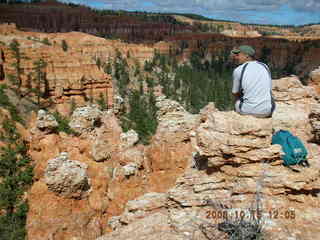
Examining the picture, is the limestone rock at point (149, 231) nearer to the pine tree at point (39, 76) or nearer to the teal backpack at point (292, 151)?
the teal backpack at point (292, 151)

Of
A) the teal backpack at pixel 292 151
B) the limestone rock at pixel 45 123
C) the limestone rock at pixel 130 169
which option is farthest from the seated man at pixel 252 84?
the limestone rock at pixel 45 123

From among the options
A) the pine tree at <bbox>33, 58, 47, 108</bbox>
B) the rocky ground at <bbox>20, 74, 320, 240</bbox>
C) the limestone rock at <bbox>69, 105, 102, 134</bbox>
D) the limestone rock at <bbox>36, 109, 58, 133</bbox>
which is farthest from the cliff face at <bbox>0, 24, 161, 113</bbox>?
the rocky ground at <bbox>20, 74, 320, 240</bbox>

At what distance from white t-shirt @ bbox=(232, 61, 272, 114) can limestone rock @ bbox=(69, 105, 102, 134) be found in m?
11.2

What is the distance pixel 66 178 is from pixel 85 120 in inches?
197

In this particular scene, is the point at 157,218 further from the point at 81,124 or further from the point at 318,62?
the point at 318,62

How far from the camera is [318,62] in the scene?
287 feet

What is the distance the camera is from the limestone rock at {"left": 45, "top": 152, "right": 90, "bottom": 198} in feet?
35.8

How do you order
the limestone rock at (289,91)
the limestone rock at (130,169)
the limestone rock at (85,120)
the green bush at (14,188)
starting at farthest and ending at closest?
1. the limestone rock at (85,120)
2. the limestone rock at (130,169)
3. the green bush at (14,188)
4. the limestone rock at (289,91)

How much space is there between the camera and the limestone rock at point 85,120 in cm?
1530

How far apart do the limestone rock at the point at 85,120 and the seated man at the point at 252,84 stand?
11134 mm

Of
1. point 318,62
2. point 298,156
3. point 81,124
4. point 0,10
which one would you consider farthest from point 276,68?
point 298,156

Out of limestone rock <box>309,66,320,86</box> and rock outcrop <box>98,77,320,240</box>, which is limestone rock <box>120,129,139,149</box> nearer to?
limestone rock <box>309,66,320,86</box>

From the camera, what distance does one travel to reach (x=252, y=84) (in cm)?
529
